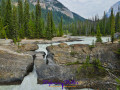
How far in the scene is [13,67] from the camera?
887 cm

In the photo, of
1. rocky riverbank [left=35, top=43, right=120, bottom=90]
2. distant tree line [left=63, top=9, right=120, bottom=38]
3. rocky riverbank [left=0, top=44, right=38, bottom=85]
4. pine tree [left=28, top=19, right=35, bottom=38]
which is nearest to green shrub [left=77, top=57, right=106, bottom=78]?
rocky riverbank [left=35, top=43, right=120, bottom=90]

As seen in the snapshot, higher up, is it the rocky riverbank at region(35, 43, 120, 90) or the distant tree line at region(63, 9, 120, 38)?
the distant tree line at region(63, 9, 120, 38)

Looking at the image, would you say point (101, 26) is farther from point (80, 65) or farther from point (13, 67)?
point (13, 67)

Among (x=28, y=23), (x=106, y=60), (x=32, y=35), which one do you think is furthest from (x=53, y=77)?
(x=28, y=23)

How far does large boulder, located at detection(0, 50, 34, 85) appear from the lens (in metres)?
8.27

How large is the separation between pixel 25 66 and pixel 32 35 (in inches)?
1101

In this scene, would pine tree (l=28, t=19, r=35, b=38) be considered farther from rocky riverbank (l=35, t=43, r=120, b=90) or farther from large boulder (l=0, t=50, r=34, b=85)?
large boulder (l=0, t=50, r=34, b=85)

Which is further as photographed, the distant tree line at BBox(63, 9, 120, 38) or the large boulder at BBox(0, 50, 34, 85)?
the distant tree line at BBox(63, 9, 120, 38)

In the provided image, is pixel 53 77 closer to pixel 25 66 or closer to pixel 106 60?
pixel 25 66

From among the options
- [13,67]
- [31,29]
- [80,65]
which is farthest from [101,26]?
[13,67]

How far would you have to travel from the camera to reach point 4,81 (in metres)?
8.13

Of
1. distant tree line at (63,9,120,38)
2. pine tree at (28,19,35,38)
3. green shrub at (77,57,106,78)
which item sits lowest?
green shrub at (77,57,106,78)

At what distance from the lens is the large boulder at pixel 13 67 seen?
8273 mm

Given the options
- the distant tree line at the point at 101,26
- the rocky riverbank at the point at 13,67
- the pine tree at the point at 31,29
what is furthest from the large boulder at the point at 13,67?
the distant tree line at the point at 101,26
